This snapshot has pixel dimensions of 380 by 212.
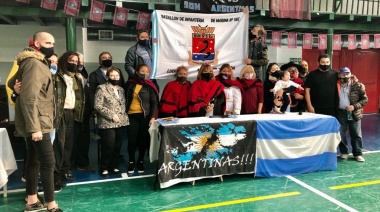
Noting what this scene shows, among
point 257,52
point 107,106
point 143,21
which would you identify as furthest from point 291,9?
point 107,106

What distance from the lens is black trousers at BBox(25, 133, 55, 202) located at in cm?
309

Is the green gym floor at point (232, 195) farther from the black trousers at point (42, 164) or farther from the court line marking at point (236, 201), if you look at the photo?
the black trousers at point (42, 164)

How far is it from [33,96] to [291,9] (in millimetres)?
5923

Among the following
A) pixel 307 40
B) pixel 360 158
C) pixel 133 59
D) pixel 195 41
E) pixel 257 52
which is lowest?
pixel 360 158

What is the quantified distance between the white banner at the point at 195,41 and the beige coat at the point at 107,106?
2.92ft

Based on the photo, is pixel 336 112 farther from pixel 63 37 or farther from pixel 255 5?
pixel 63 37

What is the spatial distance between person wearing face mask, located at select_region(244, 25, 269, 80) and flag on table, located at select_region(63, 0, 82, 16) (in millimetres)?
3052

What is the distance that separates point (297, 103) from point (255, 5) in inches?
93.8

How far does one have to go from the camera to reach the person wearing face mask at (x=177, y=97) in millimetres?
4672

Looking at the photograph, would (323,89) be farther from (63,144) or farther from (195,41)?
(63,144)

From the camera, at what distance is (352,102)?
5156mm

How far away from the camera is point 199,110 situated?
182 inches

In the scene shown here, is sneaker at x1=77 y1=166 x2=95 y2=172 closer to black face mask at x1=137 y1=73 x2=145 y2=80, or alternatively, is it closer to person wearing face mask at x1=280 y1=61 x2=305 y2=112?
black face mask at x1=137 y1=73 x2=145 y2=80

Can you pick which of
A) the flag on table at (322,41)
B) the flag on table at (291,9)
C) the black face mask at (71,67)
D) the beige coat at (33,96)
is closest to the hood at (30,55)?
the beige coat at (33,96)
